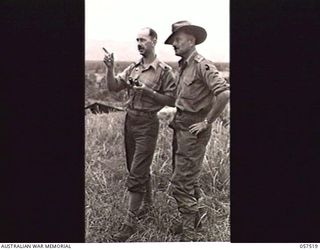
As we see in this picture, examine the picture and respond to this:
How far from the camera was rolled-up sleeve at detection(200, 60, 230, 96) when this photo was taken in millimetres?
4441

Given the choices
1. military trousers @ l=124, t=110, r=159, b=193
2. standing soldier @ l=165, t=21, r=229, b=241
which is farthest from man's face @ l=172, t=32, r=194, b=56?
military trousers @ l=124, t=110, r=159, b=193

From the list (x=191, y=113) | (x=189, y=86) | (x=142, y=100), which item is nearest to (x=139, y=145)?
(x=142, y=100)

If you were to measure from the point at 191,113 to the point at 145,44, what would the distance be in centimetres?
61

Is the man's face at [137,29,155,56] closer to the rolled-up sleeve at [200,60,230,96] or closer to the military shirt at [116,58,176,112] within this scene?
the military shirt at [116,58,176,112]

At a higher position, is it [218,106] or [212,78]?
[212,78]

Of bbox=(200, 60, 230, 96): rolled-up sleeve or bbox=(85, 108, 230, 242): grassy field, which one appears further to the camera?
bbox=(85, 108, 230, 242): grassy field

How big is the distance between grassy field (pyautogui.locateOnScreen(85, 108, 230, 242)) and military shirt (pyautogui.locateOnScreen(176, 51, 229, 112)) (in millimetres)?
176

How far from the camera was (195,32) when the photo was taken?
4.55m

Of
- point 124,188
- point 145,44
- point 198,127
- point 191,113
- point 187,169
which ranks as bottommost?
point 124,188

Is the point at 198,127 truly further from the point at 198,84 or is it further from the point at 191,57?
the point at 191,57

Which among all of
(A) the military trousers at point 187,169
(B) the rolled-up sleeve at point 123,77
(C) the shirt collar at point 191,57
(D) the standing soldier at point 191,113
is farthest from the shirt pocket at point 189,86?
(B) the rolled-up sleeve at point 123,77
